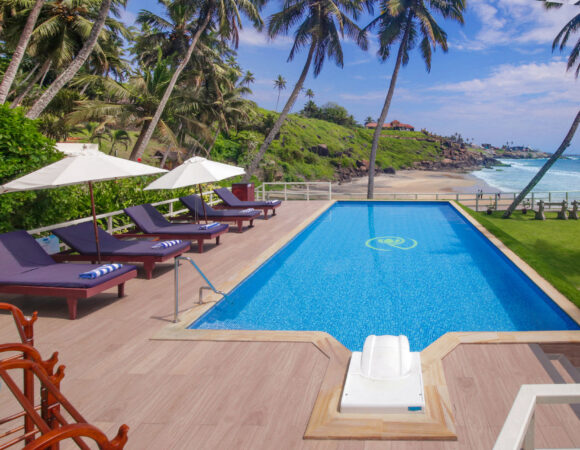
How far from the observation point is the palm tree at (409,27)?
21.2 meters

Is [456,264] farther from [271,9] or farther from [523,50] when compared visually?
[523,50]

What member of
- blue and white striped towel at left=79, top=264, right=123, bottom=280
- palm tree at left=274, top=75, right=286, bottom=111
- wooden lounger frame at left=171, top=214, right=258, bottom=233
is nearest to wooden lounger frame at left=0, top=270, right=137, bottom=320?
blue and white striped towel at left=79, top=264, right=123, bottom=280

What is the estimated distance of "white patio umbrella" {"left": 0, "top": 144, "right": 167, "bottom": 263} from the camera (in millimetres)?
5125

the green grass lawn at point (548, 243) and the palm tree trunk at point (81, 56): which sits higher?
the palm tree trunk at point (81, 56)

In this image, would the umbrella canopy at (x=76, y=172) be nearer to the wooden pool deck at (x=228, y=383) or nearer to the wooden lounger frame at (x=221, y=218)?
the wooden pool deck at (x=228, y=383)

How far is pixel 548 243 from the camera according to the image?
16031 millimetres

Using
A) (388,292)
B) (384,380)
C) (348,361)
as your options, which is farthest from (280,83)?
(384,380)

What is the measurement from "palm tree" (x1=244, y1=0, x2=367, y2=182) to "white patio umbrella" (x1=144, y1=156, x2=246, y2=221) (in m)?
10.2

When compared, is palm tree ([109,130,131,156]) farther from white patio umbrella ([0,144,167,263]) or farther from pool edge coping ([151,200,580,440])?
pool edge coping ([151,200,580,440])

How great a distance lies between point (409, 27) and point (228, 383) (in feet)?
73.1

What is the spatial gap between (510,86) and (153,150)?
3320 inches

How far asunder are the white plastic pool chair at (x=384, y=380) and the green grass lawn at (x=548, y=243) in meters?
3.07

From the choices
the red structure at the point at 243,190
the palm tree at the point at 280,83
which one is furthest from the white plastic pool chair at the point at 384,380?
the palm tree at the point at 280,83

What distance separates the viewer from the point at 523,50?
90.2 meters
